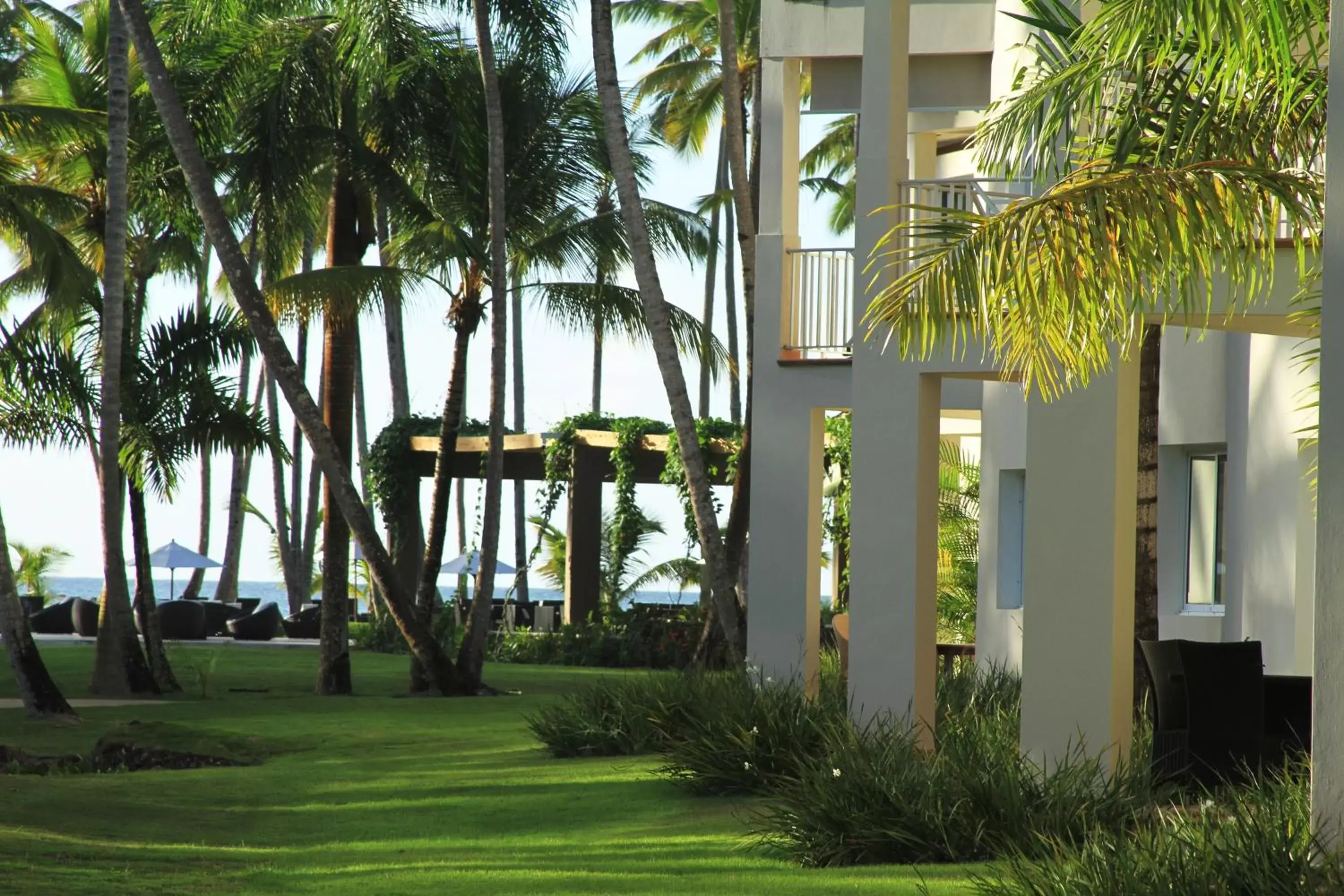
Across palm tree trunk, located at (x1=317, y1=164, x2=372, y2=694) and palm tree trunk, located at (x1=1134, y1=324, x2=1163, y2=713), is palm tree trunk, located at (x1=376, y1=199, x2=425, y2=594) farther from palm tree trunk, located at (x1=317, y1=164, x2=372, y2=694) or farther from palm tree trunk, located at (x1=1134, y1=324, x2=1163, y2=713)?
palm tree trunk, located at (x1=1134, y1=324, x2=1163, y2=713)

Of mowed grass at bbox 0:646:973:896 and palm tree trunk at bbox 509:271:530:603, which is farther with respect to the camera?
palm tree trunk at bbox 509:271:530:603

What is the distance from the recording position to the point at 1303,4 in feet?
23.0

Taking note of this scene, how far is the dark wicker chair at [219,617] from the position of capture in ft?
109

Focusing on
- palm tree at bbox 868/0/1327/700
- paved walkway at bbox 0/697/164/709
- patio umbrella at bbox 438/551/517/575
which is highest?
palm tree at bbox 868/0/1327/700

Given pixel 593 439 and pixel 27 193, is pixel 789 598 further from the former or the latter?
pixel 593 439

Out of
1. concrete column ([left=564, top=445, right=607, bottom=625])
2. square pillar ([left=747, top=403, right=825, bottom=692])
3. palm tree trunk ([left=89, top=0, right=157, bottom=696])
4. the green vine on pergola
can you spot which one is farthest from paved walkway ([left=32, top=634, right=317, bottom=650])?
square pillar ([left=747, top=403, right=825, bottom=692])

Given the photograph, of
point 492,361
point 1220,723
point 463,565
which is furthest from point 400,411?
point 1220,723

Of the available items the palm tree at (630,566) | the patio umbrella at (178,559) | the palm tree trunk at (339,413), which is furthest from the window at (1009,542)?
the patio umbrella at (178,559)

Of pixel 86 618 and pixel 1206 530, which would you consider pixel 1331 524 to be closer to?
pixel 1206 530

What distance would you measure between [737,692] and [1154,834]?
16.3 feet

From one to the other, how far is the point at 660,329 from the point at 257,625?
61.5ft

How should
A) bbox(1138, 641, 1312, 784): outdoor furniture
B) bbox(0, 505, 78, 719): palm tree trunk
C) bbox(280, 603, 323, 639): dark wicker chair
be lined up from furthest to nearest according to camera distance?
bbox(280, 603, 323, 639): dark wicker chair
bbox(0, 505, 78, 719): palm tree trunk
bbox(1138, 641, 1312, 784): outdoor furniture

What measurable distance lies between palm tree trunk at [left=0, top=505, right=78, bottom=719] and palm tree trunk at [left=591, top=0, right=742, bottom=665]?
6583 mm

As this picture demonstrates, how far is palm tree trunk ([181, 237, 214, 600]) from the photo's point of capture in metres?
39.7
